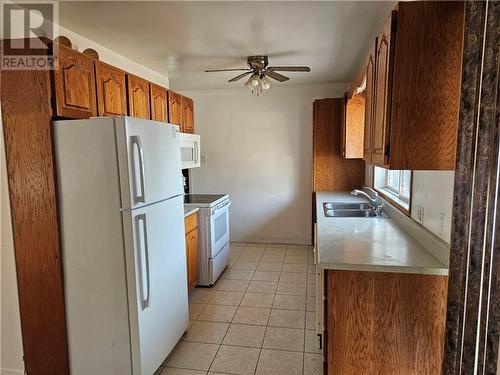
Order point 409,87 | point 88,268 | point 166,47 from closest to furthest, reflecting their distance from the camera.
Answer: point 409,87 < point 88,268 < point 166,47

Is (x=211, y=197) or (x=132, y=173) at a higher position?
(x=132, y=173)

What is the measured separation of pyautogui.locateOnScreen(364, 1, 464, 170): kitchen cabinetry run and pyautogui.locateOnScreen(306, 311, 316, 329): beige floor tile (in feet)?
5.46

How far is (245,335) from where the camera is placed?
2.50 m

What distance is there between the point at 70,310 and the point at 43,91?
4.24 feet

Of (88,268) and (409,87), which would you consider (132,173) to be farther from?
(409,87)

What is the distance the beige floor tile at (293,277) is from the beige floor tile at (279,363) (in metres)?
1.26

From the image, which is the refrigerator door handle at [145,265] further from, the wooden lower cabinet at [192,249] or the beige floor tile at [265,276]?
the beige floor tile at [265,276]

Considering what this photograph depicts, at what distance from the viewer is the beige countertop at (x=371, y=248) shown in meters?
1.59

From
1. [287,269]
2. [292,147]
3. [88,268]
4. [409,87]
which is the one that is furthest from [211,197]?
[409,87]

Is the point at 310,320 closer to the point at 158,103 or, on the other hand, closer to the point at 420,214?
the point at 420,214

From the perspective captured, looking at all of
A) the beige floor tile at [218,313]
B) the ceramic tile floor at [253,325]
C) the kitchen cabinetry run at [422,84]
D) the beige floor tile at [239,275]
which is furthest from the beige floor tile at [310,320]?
the kitchen cabinetry run at [422,84]

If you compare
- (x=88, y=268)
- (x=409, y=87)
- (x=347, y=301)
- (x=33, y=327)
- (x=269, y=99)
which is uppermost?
(x=269, y=99)

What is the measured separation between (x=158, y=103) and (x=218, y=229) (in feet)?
4.86

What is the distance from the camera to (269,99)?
4.66 meters
